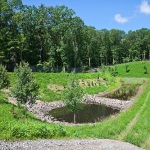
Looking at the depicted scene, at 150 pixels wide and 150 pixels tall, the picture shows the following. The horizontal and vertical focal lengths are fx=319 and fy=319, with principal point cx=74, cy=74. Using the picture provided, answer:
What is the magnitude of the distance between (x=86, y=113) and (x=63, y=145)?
33216 millimetres

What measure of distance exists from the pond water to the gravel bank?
949 inches

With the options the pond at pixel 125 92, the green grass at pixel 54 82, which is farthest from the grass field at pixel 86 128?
the green grass at pixel 54 82

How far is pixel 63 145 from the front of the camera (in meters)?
25.2

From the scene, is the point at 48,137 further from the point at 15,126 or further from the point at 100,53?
the point at 100,53

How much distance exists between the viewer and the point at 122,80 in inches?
3920

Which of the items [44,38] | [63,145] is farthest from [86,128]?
[44,38]

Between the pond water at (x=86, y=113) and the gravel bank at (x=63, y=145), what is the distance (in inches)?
949

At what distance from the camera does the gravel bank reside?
23.1m

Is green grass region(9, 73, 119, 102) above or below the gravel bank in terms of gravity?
above

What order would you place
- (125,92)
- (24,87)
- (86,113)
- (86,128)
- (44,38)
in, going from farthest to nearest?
(44,38) < (125,92) < (86,113) < (24,87) < (86,128)

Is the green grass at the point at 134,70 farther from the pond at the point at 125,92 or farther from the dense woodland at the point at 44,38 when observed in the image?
the pond at the point at 125,92

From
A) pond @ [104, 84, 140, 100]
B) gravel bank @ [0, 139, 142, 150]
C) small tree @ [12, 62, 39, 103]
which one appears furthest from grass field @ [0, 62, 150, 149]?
pond @ [104, 84, 140, 100]

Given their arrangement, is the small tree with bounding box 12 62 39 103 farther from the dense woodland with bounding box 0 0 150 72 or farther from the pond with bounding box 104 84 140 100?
the dense woodland with bounding box 0 0 150 72

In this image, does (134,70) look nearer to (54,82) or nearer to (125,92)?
(125,92)
